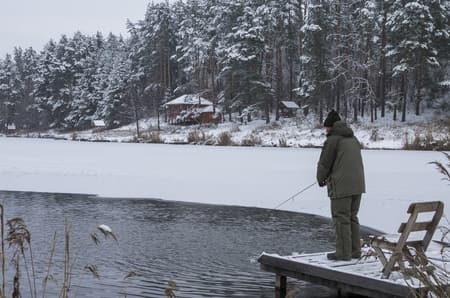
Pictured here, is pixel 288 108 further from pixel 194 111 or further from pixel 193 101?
pixel 193 101

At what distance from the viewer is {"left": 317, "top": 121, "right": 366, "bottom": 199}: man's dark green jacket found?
622cm

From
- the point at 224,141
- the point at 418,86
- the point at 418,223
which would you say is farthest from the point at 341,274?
the point at 418,86

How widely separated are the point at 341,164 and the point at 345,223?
2.33ft

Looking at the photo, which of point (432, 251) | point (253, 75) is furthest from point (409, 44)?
point (432, 251)

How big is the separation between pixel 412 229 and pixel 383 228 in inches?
255

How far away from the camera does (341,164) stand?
6223 mm

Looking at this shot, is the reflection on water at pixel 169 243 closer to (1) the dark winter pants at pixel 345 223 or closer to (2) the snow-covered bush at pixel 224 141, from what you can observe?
(1) the dark winter pants at pixel 345 223

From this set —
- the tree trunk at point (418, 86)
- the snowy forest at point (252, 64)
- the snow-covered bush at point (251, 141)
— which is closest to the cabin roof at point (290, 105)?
the snowy forest at point (252, 64)

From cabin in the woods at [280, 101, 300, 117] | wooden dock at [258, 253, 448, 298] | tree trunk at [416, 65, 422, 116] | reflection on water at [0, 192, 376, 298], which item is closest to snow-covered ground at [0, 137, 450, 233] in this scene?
reflection on water at [0, 192, 376, 298]

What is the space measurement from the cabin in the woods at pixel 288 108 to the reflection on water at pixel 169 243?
36.8m

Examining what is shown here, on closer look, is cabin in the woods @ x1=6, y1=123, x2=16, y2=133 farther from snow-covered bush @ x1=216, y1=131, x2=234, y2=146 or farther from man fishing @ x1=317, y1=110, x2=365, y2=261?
man fishing @ x1=317, y1=110, x2=365, y2=261

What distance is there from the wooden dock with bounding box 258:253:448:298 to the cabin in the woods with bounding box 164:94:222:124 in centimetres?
4858

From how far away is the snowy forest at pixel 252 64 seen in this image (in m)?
42.0

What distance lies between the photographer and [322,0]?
153 ft
